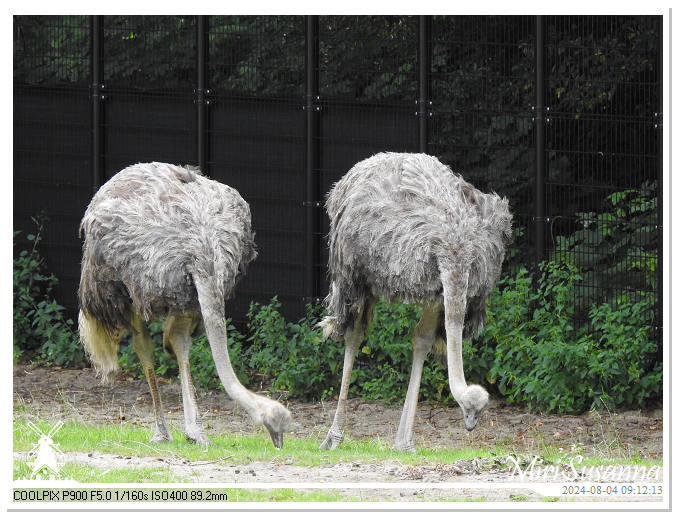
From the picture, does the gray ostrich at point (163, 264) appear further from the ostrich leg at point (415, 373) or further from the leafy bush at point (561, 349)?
the leafy bush at point (561, 349)

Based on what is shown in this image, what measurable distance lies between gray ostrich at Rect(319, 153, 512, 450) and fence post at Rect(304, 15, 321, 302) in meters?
2.69

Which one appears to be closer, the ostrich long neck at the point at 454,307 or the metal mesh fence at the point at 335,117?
the ostrich long neck at the point at 454,307

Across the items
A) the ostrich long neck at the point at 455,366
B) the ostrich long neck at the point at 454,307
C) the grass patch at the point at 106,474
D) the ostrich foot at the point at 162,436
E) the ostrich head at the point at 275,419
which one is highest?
the ostrich long neck at the point at 454,307

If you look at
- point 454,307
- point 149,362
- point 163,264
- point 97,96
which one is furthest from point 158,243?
point 97,96

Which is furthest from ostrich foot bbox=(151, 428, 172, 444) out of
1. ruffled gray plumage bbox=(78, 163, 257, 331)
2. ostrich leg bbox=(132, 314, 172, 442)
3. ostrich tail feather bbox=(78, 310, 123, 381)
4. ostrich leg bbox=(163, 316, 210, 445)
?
ruffled gray plumage bbox=(78, 163, 257, 331)

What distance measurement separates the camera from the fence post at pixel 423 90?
44.0 ft

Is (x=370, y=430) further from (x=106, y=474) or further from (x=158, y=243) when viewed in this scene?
(x=106, y=474)

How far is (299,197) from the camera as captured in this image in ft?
46.2

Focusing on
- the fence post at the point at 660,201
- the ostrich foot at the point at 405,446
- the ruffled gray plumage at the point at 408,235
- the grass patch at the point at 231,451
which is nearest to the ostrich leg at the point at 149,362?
the grass patch at the point at 231,451

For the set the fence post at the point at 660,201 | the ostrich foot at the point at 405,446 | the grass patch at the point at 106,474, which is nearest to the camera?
the grass patch at the point at 106,474

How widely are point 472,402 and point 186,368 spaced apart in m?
2.43

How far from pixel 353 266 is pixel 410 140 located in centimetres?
306

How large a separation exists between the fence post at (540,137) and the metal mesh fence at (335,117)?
0.09 ft

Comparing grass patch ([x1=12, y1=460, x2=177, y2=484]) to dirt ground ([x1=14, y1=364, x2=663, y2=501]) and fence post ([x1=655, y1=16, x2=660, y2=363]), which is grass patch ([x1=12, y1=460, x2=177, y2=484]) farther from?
fence post ([x1=655, y1=16, x2=660, y2=363])
